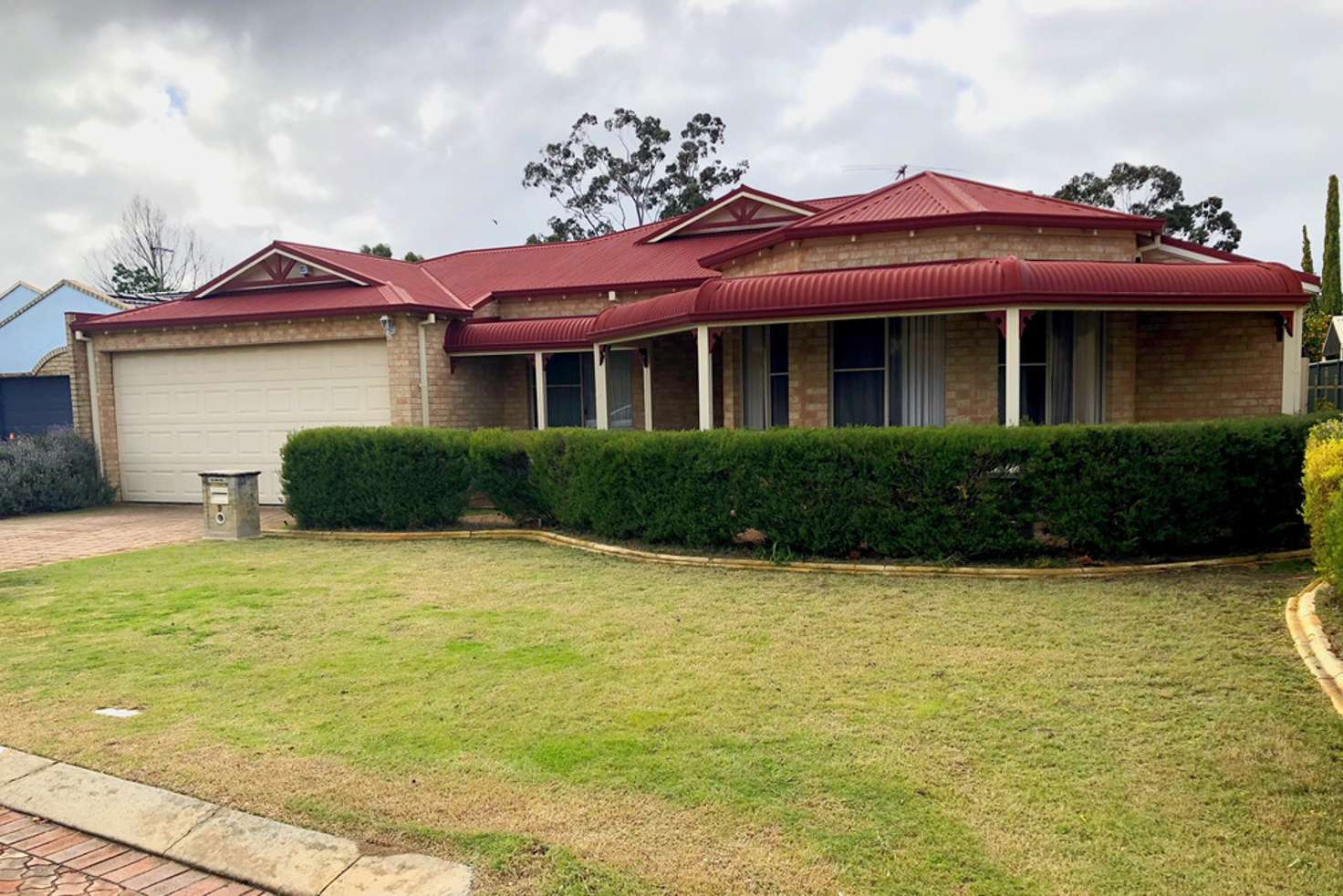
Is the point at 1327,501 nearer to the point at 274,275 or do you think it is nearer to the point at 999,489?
the point at 999,489

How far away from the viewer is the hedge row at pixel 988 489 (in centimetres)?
870

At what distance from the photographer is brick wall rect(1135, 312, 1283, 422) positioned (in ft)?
42.4

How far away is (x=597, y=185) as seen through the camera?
46656 mm

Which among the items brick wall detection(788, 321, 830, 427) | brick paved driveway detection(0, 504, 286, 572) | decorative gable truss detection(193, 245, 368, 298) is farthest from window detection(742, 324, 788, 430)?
decorative gable truss detection(193, 245, 368, 298)

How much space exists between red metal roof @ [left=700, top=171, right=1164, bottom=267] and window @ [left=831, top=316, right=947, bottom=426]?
1.32 m

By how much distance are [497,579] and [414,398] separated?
775 centimetres

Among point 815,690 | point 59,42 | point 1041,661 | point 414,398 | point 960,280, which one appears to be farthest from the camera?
point 414,398

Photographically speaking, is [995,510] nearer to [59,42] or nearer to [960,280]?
[960,280]

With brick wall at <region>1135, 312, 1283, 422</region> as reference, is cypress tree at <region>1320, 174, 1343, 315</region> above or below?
above

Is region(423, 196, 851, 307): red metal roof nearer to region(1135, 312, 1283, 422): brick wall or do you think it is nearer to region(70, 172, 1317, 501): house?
region(70, 172, 1317, 501): house

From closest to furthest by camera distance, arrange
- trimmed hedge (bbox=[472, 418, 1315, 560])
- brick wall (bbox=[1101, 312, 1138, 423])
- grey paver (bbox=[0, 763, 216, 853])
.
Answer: grey paver (bbox=[0, 763, 216, 853])
trimmed hedge (bbox=[472, 418, 1315, 560])
brick wall (bbox=[1101, 312, 1138, 423])

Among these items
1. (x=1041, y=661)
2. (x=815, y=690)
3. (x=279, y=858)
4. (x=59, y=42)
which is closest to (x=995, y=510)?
(x=1041, y=661)

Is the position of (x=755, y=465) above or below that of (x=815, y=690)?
above

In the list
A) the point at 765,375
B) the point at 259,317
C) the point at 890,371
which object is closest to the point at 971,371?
the point at 890,371
